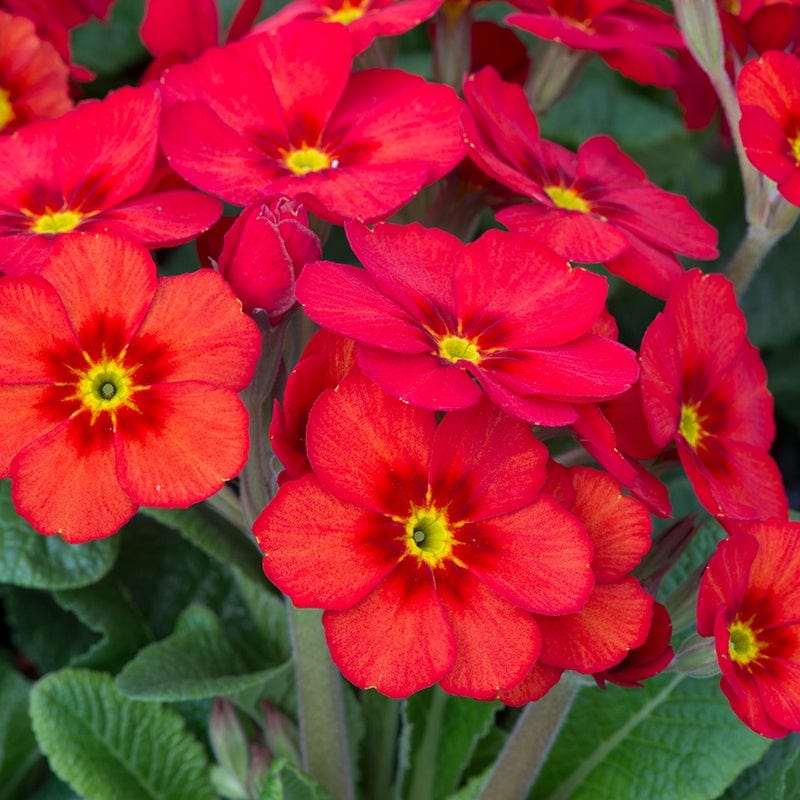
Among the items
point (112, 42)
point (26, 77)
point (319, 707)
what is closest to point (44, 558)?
point (319, 707)

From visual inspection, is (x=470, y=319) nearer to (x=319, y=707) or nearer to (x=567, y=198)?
(x=567, y=198)

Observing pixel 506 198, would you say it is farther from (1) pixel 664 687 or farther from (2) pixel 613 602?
(1) pixel 664 687

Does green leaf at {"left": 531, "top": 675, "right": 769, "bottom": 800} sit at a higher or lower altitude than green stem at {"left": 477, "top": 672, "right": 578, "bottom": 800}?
lower

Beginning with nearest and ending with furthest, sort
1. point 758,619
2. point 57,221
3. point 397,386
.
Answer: point 397,386 → point 758,619 → point 57,221

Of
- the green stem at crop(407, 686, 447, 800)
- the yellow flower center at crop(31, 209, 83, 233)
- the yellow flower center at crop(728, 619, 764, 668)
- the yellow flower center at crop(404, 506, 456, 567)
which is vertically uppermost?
the yellow flower center at crop(31, 209, 83, 233)

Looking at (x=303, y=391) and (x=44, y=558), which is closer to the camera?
(x=303, y=391)

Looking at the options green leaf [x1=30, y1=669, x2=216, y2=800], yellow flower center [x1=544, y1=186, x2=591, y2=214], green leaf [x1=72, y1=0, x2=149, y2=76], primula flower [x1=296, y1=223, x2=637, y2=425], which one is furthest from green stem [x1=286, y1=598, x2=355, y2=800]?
green leaf [x1=72, y1=0, x2=149, y2=76]

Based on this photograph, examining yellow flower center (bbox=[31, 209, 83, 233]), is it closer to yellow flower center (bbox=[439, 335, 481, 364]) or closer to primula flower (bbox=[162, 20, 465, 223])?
primula flower (bbox=[162, 20, 465, 223])

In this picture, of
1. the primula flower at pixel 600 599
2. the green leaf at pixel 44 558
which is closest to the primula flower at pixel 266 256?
the primula flower at pixel 600 599
